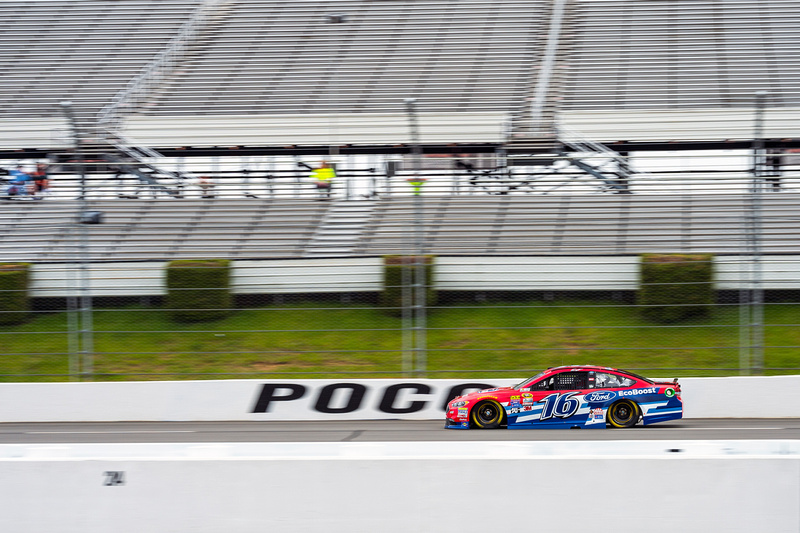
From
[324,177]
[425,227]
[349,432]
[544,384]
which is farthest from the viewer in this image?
[324,177]

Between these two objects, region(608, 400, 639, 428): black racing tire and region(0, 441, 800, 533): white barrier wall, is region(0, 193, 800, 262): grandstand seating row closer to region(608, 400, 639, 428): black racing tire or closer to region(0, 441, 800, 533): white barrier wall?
region(608, 400, 639, 428): black racing tire

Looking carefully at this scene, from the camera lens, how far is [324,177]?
62.2 ft

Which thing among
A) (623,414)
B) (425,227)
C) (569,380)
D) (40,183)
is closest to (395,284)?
(425,227)

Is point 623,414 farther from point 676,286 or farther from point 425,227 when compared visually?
point 425,227

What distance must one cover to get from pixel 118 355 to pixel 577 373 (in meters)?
8.11

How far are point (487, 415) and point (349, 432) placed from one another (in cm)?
193

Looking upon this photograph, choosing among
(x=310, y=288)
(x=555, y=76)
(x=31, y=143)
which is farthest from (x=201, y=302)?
(x=555, y=76)

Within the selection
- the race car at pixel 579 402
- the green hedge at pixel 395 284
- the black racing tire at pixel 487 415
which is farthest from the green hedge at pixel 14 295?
the race car at pixel 579 402

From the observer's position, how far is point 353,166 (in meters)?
21.2

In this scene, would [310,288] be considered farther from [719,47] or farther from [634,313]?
[719,47]

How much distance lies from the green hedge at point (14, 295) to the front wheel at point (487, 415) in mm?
8896

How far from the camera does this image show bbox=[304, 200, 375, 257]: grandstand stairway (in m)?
16.6

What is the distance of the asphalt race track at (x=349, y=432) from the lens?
10227 mm

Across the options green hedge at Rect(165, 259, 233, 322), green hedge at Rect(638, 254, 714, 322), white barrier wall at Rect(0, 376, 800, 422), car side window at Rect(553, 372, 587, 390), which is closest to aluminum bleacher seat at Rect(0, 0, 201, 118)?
green hedge at Rect(165, 259, 233, 322)
